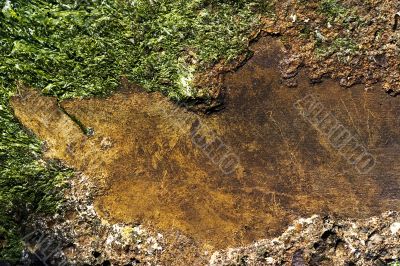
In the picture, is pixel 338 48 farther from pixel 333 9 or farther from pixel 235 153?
pixel 235 153

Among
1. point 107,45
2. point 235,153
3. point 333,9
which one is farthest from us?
point 235,153

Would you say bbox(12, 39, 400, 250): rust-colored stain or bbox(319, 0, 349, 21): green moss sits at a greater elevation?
bbox(319, 0, 349, 21): green moss

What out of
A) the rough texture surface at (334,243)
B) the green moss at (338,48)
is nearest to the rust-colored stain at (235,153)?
the rough texture surface at (334,243)

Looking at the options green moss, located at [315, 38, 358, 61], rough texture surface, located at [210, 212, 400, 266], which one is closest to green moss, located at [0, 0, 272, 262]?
green moss, located at [315, 38, 358, 61]

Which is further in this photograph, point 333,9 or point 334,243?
point 334,243

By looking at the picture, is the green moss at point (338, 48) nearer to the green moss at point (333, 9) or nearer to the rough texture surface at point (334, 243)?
the green moss at point (333, 9)

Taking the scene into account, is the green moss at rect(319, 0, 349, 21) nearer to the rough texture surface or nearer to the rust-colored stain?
the rust-colored stain

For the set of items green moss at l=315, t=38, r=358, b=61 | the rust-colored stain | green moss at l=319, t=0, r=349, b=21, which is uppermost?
green moss at l=319, t=0, r=349, b=21

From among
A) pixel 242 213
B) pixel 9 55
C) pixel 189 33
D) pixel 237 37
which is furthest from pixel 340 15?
pixel 9 55

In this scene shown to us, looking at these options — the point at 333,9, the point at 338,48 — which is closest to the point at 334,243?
the point at 338,48

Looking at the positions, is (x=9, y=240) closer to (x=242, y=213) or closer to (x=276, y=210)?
(x=242, y=213)
